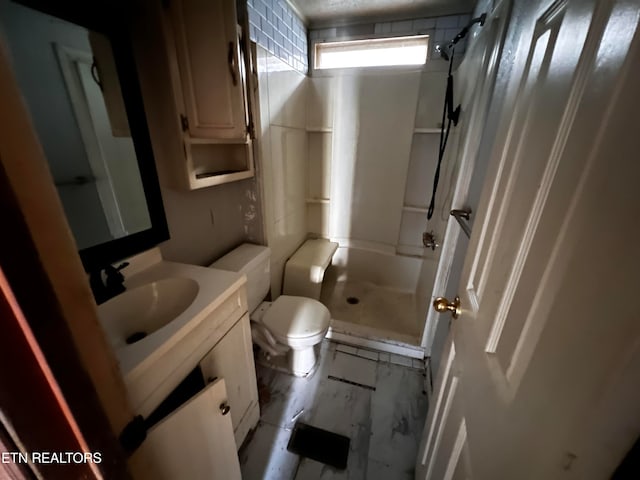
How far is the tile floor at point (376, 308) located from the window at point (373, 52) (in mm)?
2035

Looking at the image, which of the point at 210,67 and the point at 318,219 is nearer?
the point at 210,67

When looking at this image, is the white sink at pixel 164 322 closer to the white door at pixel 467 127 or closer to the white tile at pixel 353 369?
the white tile at pixel 353 369

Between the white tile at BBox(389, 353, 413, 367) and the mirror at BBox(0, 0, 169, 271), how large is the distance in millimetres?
1654

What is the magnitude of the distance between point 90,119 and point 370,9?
6.39ft

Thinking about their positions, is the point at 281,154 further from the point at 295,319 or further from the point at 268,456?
the point at 268,456

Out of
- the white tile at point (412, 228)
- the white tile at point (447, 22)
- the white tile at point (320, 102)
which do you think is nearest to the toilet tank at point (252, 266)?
the white tile at point (320, 102)

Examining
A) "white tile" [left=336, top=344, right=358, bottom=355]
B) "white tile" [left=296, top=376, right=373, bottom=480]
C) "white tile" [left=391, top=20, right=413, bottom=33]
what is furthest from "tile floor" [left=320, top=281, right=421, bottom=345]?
"white tile" [left=391, top=20, right=413, bottom=33]

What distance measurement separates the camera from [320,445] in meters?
1.29

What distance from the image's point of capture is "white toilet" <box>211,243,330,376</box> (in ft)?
4.78

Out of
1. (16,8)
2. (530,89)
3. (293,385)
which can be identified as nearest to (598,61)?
(530,89)

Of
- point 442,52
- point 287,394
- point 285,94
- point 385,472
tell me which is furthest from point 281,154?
point 385,472

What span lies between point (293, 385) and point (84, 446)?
4.59 feet

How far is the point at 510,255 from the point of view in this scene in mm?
507

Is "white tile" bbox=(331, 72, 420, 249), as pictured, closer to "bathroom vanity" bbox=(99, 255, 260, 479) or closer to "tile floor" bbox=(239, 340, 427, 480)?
"tile floor" bbox=(239, 340, 427, 480)
